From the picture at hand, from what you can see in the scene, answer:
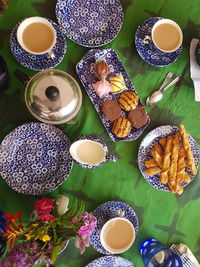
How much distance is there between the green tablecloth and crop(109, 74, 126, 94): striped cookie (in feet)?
0.17

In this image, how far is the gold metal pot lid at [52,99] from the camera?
97 centimetres

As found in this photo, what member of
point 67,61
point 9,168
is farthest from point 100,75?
point 9,168

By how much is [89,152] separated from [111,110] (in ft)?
0.46

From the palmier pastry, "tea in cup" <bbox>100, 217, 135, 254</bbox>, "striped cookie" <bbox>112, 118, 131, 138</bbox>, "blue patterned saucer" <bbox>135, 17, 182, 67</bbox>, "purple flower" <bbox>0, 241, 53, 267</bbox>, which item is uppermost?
"blue patterned saucer" <bbox>135, 17, 182, 67</bbox>

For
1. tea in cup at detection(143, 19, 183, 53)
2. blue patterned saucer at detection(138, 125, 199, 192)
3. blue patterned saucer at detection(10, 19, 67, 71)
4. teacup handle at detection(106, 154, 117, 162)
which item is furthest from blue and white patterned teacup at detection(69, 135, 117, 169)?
tea in cup at detection(143, 19, 183, 53)

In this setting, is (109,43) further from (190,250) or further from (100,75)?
(190,250)

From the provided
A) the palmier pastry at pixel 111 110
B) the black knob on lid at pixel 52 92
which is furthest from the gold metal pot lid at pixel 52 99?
the palmier pastry at pixel 111 110

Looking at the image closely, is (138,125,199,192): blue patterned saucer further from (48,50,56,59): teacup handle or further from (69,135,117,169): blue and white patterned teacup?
(48,50,56,59): teacup handle

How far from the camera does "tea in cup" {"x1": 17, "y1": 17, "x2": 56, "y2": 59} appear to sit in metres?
1.05

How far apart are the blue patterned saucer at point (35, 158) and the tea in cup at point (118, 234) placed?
191 millimetres

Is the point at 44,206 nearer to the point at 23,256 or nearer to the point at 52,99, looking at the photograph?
the point at 23,256

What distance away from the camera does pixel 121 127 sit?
108cm

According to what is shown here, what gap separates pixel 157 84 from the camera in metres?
1.15

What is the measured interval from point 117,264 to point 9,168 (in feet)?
1.36
